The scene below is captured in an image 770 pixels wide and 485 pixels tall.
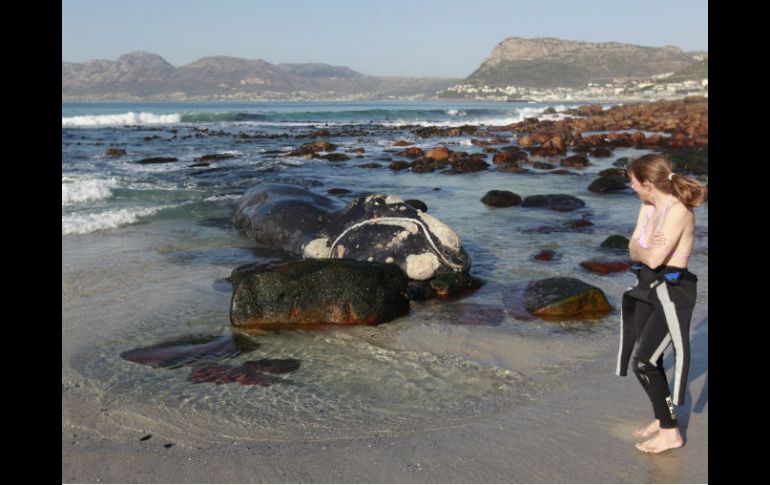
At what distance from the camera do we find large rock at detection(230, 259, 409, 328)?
18.0ft

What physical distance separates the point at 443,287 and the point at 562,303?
1247 mm

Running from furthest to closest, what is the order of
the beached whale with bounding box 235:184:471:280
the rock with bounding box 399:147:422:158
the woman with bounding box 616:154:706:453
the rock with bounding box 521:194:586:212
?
the rock with bounding box 399:147:422:158 → the rock with bounding box 521:194:586:212 → the beached whale with bounding box 235:184:471:280 → the woman with bounding box 616:154:706:453

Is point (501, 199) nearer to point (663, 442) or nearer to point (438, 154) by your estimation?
point (663, 442)

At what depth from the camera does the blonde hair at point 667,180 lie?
10.5 ft

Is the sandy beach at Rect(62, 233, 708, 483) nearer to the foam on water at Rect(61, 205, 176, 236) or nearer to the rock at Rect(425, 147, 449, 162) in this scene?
the foam on water at Rect(61, 205, 176, 236)

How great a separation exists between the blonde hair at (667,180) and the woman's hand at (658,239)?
0.66 feet

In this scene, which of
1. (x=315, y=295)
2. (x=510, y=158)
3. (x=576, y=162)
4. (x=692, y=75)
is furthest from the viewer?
(x=692, y=75)

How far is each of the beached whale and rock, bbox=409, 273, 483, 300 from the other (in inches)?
10.6

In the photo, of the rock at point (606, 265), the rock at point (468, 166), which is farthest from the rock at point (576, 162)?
the rock at point (606, 265)

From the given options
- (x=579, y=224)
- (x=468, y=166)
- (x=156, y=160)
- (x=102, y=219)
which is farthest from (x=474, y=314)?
(x=156, y=160)

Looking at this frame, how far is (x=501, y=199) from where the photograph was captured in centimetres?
1184

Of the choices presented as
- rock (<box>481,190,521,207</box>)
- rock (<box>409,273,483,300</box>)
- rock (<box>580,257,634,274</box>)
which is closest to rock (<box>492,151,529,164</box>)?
rock (<box>481,190,521,207</box>)

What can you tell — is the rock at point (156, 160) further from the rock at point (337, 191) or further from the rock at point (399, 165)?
the rock at point (337, 191)
